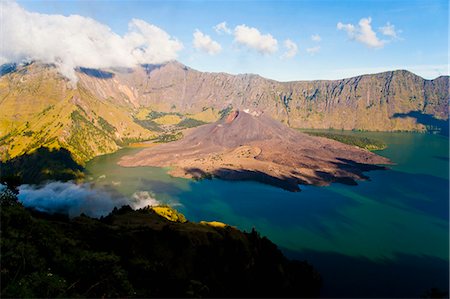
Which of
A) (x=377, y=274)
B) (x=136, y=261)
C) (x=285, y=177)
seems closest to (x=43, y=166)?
(x=285, y=177)

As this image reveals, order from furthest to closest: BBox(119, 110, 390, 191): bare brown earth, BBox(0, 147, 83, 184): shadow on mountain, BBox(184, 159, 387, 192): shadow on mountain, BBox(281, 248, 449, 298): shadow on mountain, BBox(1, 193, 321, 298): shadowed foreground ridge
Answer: BBox(119, 110, 390, 191): bare brown earth, BBox(184, 159, 387, 192): shadow on mountain, BBox(0, 147, 83, 184): shadow on mountain, BBox(281, 248, 449, 298): shadow on mountain, BBox(1, 193, 321, 298): shadowed foreground ridge

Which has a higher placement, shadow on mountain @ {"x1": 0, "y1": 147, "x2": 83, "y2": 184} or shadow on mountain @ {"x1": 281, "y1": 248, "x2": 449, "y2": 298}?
shadow on mountain @ {"x1": 0, "y1": 147, "x2": 83, "y2": 184}


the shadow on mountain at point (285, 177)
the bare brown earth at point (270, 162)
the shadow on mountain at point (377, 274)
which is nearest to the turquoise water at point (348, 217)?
the shadow on mountain at point (377, 274)

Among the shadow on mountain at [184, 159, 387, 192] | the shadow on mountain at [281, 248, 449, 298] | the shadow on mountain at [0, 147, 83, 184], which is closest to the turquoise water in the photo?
the shadow on mountain at [281, 248, 449, 298]

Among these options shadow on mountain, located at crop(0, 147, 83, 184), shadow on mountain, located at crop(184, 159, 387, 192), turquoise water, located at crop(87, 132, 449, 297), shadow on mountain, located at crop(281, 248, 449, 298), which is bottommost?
shadow on mountain, located at crop(281, 248, 449, 298)

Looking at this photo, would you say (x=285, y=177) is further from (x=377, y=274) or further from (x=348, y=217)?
(x=377, y=274)

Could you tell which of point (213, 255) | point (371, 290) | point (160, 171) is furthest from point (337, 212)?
point (160, 171)

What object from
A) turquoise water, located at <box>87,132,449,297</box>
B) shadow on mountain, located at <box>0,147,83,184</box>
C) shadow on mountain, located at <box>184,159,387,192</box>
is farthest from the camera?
shadow on mountain, located at <box>184,159,387,192</box>

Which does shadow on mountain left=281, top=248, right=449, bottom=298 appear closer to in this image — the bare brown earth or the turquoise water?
the turquoise water
